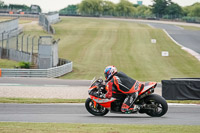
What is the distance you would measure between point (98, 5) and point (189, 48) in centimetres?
14197

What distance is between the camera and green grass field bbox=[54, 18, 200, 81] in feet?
123

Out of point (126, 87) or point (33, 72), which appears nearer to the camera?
point (126, 87)

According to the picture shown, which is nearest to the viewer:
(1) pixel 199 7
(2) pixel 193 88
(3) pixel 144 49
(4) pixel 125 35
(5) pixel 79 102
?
(5) pixel 79 102

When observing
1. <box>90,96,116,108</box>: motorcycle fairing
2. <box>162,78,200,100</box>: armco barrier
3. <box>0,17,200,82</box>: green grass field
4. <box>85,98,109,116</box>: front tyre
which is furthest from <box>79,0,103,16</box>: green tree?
<box>90,96,116,108</box>: motorcycle fairing

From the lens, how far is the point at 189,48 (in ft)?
187

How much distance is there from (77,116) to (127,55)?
35.4m

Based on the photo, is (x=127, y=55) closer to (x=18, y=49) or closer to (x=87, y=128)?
(x=18, y=49)

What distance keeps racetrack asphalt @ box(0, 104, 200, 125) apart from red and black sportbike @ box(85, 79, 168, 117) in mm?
236

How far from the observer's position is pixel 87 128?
10773 millimetres

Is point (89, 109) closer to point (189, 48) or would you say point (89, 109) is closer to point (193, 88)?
point (193, 88)

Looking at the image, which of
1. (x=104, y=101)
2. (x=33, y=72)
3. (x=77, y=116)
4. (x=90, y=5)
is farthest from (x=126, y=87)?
(x=90, y=5)

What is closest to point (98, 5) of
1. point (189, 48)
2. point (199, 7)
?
point (199, 7)

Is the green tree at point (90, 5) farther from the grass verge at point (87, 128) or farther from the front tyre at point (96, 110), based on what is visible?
the grass verge at point (87, 128)

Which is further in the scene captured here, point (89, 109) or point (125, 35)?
point (125, 35)
